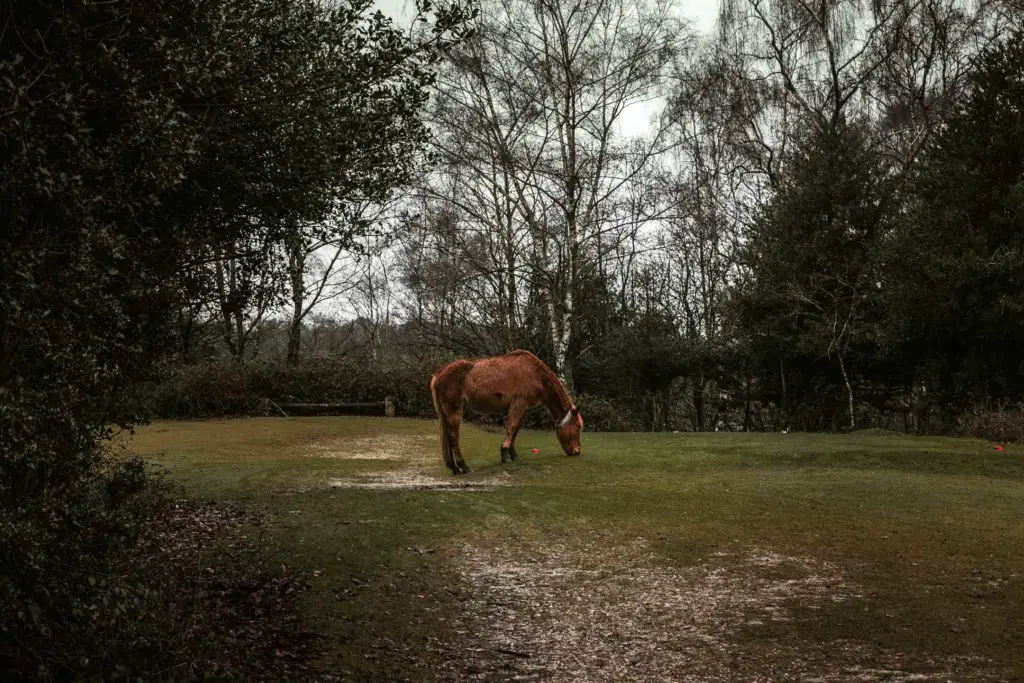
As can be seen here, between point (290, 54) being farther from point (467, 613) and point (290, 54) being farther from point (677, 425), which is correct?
point (677, 425)

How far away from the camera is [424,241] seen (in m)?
28.0

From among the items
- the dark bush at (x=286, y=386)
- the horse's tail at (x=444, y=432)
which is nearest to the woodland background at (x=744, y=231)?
the dark bush at (x=286, y=386)

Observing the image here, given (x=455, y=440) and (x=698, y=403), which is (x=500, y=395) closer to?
(x=455, y=440)

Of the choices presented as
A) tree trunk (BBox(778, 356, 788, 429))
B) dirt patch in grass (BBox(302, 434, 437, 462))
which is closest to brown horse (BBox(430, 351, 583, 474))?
dirt patch in grass (BBox(302, 434, 437, 462))

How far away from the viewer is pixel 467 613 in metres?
7.78

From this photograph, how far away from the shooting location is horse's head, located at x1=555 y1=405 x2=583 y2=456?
616 inches

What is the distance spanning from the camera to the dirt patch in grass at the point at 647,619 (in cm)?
643

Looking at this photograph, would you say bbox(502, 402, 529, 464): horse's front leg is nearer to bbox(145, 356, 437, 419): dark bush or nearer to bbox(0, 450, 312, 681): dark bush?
bbox(0, 450, 312, 681): dark bush

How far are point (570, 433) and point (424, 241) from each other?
45.0 feet

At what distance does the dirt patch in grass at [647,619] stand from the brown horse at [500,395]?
484 cm

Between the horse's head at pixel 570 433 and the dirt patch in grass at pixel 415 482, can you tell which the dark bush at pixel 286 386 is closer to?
the horse's head at pixel 570 433

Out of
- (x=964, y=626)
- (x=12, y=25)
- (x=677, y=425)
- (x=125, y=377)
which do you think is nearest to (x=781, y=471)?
(x=964, y=626)

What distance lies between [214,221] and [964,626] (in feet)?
25.2

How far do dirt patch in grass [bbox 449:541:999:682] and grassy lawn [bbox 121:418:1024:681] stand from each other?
25mm
